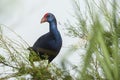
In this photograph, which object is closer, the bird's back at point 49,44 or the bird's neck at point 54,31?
the bird's back at point 49,44

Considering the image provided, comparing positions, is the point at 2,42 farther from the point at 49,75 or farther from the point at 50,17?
the point at 50,17

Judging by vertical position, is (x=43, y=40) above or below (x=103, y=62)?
below

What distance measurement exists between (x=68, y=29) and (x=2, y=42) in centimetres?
74

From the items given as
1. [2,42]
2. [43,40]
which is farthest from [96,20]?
[43,40]

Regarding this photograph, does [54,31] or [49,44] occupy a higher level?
[54,31]

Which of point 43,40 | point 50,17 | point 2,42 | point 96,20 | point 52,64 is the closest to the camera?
point 96,20

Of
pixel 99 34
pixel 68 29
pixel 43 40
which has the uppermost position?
pixel 99 34

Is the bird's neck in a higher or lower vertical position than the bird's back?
higher

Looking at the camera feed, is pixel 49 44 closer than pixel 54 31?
Yes

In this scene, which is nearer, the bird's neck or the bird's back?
the bird's back

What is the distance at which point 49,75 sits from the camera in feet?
7.88

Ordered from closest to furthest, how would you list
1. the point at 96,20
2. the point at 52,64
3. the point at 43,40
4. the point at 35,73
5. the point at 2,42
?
1. the point at 96,20
2. the point at 2,42
3. the point at 52,64
4. the point at 35,73
5. the point at 43,40

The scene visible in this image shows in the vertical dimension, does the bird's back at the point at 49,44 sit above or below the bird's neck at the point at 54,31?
below

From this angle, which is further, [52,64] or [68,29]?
[68,29]
